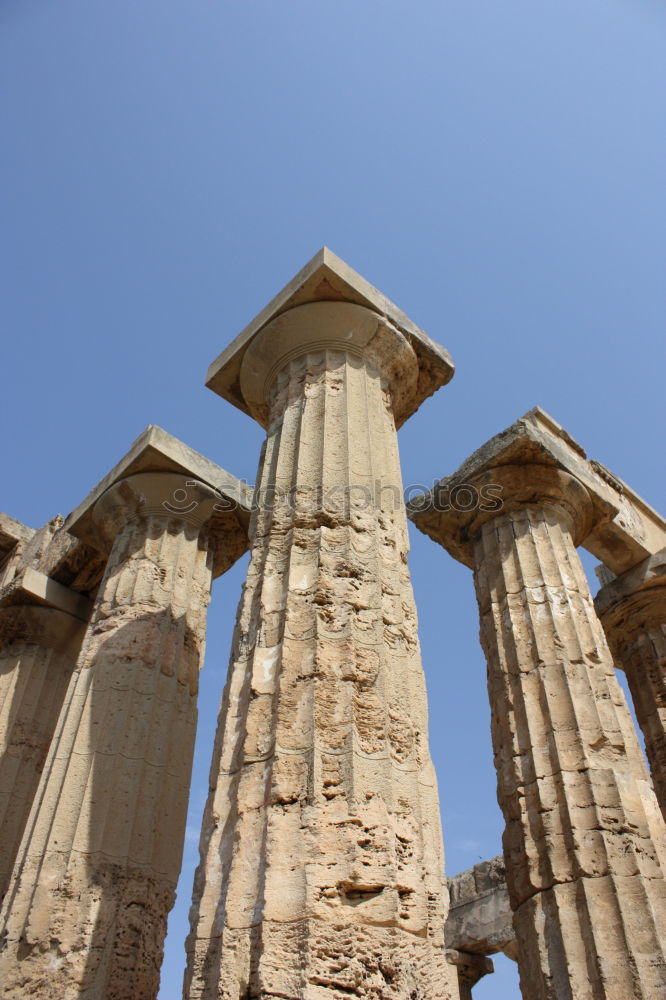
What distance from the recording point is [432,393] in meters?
8.96

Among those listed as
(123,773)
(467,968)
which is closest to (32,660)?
(123,773)

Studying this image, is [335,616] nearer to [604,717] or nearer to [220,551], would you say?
[604,717]

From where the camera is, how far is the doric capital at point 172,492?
10.6 m

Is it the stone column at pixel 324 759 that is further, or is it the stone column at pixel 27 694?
the stone column at pixel 27 694

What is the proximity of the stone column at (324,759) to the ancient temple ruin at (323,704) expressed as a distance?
2 cm

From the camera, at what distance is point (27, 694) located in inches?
454

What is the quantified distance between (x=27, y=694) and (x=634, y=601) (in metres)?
8.99

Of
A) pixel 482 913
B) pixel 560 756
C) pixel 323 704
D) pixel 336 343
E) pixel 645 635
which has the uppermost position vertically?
pixel 645 635

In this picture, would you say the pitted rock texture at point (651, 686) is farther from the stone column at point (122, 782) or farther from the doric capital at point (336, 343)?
the stone column at point (122, 782)

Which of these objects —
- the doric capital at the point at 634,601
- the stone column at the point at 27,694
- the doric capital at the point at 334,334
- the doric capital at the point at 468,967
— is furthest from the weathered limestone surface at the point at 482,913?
the doric capital at the point at 334,334

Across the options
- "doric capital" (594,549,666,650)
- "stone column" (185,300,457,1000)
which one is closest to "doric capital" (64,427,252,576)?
"stone column" (185,300,457,1000)

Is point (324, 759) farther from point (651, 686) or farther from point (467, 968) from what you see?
point (467, 968)

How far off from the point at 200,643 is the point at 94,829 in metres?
2.69

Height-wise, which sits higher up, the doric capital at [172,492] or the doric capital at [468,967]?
the doric capital at [172,492]
